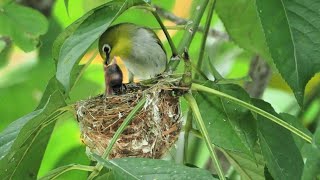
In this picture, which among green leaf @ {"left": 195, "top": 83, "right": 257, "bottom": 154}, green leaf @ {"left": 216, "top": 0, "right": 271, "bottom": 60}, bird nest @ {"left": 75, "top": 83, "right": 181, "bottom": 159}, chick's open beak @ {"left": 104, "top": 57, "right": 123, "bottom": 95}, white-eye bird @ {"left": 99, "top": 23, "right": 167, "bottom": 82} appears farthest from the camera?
white-eye bird @ {"left": 99, "top": 23, "right": 167, "bottom": 82}

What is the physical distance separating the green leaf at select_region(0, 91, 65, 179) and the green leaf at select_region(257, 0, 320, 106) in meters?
0.36

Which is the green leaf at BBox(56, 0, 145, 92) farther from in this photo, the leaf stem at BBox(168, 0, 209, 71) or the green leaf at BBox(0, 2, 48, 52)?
the green leaf at BBox(0, 2, 48, 52)

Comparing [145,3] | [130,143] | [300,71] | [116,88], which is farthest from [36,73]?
[300,71]

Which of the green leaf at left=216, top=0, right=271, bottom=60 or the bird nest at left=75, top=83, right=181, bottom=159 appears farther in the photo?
the green leaf at left=216, top=0, right=271, bottom=60

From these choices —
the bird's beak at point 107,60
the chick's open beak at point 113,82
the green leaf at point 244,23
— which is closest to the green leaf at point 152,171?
the chick's open beak at point 113,82

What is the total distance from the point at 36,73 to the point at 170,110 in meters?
0.87

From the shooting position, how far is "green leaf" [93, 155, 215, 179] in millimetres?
1037

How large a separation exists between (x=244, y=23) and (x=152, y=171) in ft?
3.03

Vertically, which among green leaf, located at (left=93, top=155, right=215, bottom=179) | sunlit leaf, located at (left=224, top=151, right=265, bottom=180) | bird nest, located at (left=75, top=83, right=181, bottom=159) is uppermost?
green leaf, located at (left=93, top=155, right=215, bottom=179)

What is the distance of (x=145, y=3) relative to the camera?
4.10 feet

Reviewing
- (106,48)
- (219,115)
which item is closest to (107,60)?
(106,48)

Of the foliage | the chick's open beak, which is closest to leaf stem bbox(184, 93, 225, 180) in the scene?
the foliage

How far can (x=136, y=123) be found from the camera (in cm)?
153

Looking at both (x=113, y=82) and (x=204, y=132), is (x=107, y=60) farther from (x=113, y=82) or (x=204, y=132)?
(x=204, y=132)
